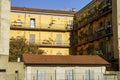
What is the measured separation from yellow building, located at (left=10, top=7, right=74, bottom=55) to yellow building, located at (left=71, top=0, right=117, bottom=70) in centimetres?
212

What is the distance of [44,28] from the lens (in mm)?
60812

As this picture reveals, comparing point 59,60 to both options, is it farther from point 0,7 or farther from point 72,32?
point 72,32

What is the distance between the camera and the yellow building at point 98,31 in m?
45.2

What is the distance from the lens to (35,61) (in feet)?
118

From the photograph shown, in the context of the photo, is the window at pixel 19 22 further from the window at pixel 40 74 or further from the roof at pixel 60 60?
the window at pixel 40 74

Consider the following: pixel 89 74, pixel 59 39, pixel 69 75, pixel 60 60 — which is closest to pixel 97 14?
pixel 59 39

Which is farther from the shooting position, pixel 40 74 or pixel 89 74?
pixel 89 74

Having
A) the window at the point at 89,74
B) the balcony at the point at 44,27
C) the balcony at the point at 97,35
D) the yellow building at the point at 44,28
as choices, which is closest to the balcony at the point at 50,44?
the yellow building at the point at 44,28

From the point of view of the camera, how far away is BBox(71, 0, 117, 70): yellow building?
45.2 metres

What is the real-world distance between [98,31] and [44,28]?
13.9 m

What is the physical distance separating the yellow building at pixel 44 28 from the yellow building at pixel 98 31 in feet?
6.97

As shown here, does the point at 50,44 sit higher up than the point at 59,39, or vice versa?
the point at 59,39

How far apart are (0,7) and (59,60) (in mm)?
10048

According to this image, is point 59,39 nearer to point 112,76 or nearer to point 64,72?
point 64,72
